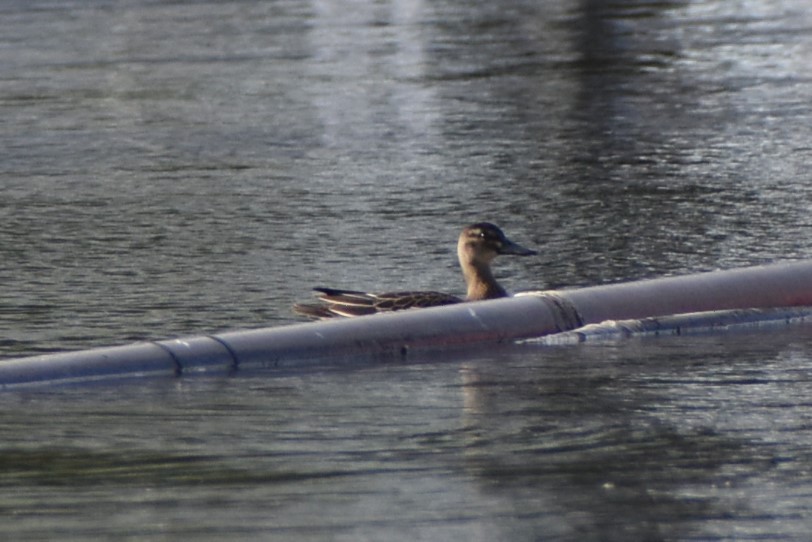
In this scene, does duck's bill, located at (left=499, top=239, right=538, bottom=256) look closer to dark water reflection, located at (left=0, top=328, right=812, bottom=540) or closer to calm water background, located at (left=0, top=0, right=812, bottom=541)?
calm water background, located at (left=0, top=0, right=812, bottom=541)

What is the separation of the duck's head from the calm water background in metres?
0.47

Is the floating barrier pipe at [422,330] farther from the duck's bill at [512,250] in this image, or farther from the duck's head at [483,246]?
the duck's bill at [512,250]

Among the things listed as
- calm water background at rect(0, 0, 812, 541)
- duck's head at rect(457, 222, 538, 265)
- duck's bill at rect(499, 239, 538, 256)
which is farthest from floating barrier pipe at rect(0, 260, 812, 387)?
duck's bill at rect(499, 239, 538, 256)

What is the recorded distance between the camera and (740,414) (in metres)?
6.80

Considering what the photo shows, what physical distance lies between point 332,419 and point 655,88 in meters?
12.0

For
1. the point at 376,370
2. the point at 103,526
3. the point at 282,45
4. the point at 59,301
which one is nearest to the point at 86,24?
the point at 282,45

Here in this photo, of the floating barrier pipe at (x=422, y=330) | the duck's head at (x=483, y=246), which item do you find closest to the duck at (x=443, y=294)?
the duck's head at (x=483, y=246)

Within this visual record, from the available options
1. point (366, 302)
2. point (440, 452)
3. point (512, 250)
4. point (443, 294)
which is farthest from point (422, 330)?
point (440, 452)

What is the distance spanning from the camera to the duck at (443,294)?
846 cm

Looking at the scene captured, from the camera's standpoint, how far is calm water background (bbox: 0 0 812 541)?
585cm

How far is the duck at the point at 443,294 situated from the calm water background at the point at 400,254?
1.13ft

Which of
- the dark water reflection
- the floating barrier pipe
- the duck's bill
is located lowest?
the dark water reflection

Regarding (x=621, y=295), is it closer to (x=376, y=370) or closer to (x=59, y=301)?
(x=376, y=370)

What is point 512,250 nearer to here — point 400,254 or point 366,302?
point 366,302
